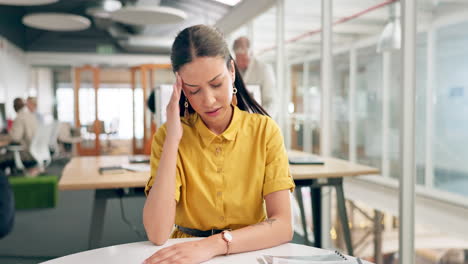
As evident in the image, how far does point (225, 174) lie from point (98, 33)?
11.5 metres

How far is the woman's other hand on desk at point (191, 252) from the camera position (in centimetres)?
97

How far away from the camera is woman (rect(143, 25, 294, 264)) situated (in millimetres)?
1186

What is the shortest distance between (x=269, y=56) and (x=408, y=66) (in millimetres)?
3929

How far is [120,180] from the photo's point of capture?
220 centimetres

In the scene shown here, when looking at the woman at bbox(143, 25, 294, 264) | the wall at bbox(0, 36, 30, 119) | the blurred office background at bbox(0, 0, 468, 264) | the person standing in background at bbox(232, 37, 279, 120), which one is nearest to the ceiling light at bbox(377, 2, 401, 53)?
the blurred office background at bbox(0, 0, 468, 264)

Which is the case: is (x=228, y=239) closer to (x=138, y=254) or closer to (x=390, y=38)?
(x=138, y=254)

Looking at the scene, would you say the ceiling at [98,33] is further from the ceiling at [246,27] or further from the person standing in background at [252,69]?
the person standing in background at [252,69]

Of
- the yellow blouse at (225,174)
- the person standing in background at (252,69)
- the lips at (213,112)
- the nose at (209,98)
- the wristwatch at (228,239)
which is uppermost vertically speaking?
the person standing in background at (252,69)

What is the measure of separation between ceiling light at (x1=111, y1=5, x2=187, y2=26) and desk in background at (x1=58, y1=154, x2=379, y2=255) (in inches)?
125

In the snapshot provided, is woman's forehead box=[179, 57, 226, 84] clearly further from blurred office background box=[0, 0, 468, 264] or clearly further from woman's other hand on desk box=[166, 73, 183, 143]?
blurred office background box=[0, 0, 468, 264]

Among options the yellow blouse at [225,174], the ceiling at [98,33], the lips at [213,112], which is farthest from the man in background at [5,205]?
the ceiling at [98,33]

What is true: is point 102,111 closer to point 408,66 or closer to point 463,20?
point 463,20

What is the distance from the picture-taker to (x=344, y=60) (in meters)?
7.02

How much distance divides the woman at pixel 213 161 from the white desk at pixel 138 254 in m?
0.04
